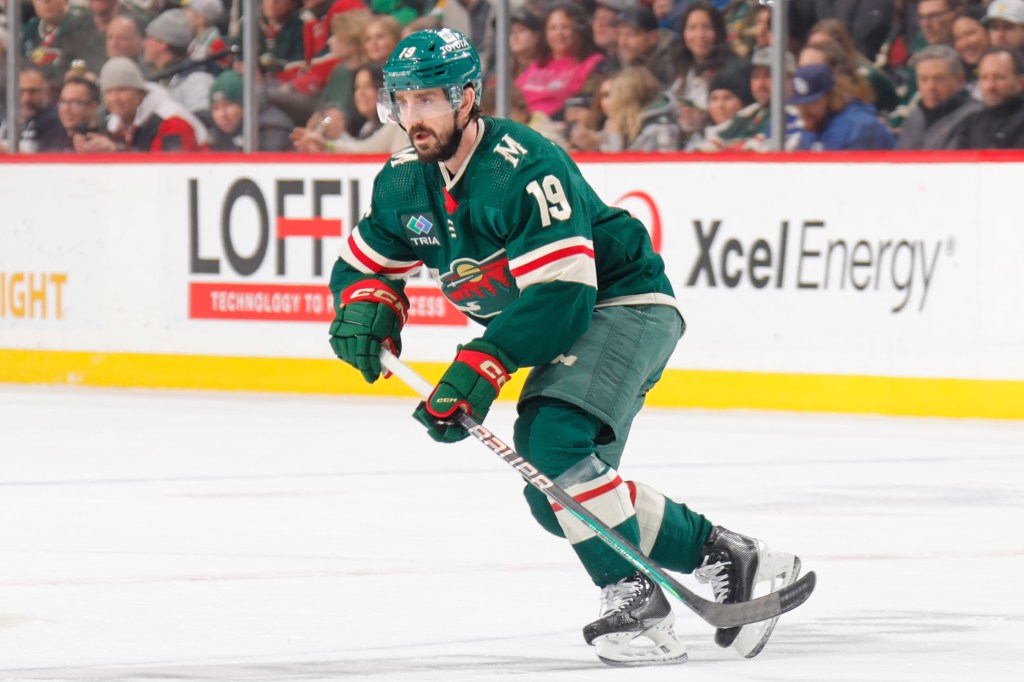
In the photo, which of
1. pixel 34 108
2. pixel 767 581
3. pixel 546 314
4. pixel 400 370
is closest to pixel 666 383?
pixel 34 108

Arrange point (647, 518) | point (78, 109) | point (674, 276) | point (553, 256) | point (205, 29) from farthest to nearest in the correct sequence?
point (78, 109) < point (205, 29) < point (674, 276) < point (647, 518) < point (553, 256)

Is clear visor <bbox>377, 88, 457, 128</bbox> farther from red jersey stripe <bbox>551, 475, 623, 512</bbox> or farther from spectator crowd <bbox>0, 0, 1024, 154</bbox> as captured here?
spectator crowd <bbox>0, 0, 1024, 154</bbox>

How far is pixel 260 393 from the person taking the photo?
1044cm

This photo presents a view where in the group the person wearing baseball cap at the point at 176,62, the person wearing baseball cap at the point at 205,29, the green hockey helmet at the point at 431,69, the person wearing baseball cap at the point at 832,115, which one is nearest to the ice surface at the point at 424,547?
the green hockey helmet at the point at 431,69

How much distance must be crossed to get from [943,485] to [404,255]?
10.1 feet

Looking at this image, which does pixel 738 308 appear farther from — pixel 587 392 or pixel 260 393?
pixel 587 392

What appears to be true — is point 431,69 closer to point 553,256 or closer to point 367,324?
point 553,256

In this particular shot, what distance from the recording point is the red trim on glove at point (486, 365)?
400cm

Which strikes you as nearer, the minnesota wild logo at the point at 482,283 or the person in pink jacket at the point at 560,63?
the minnesota wild logo at the point at 482,283

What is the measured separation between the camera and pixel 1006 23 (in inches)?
346

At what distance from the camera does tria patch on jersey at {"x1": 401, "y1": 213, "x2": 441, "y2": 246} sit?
166 inches

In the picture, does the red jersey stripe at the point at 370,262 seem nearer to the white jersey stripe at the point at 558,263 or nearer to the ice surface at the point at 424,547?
the white jersey stripe at the point at 558,263

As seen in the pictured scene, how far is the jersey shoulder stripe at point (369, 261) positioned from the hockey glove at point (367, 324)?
0.11 feet

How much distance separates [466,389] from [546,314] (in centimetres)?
20
